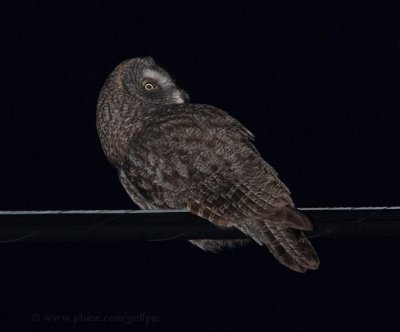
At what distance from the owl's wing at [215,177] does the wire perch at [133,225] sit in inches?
22.6

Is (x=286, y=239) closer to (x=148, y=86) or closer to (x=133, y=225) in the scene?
(x=133, y=225)

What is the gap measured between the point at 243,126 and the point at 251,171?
513 mm

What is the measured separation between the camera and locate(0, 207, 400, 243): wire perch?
3.78 metres

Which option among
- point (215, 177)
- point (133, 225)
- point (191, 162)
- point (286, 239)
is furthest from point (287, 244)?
point (133, 225)

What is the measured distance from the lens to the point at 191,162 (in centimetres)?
522

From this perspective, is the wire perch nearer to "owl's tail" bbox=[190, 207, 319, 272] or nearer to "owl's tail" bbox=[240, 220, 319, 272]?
"owl's tail" bbox=[190, 207, 319, 272]

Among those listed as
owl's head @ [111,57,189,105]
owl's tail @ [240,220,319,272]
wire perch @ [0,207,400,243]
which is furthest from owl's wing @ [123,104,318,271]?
wire perch @ [0,207,400,243]

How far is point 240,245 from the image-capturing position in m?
5.66

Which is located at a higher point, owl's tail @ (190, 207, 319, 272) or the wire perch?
the wire perch

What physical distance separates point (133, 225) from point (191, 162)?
1.47 meters

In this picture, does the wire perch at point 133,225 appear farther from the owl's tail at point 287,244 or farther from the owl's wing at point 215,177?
the owl's tail at point 287,244

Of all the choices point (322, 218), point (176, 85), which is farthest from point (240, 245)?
point (322, 218)

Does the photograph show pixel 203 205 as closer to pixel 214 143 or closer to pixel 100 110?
pixel 214 143

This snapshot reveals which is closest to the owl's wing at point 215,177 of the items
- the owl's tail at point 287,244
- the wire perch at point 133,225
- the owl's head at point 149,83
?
the owl's tail at point 287,244
